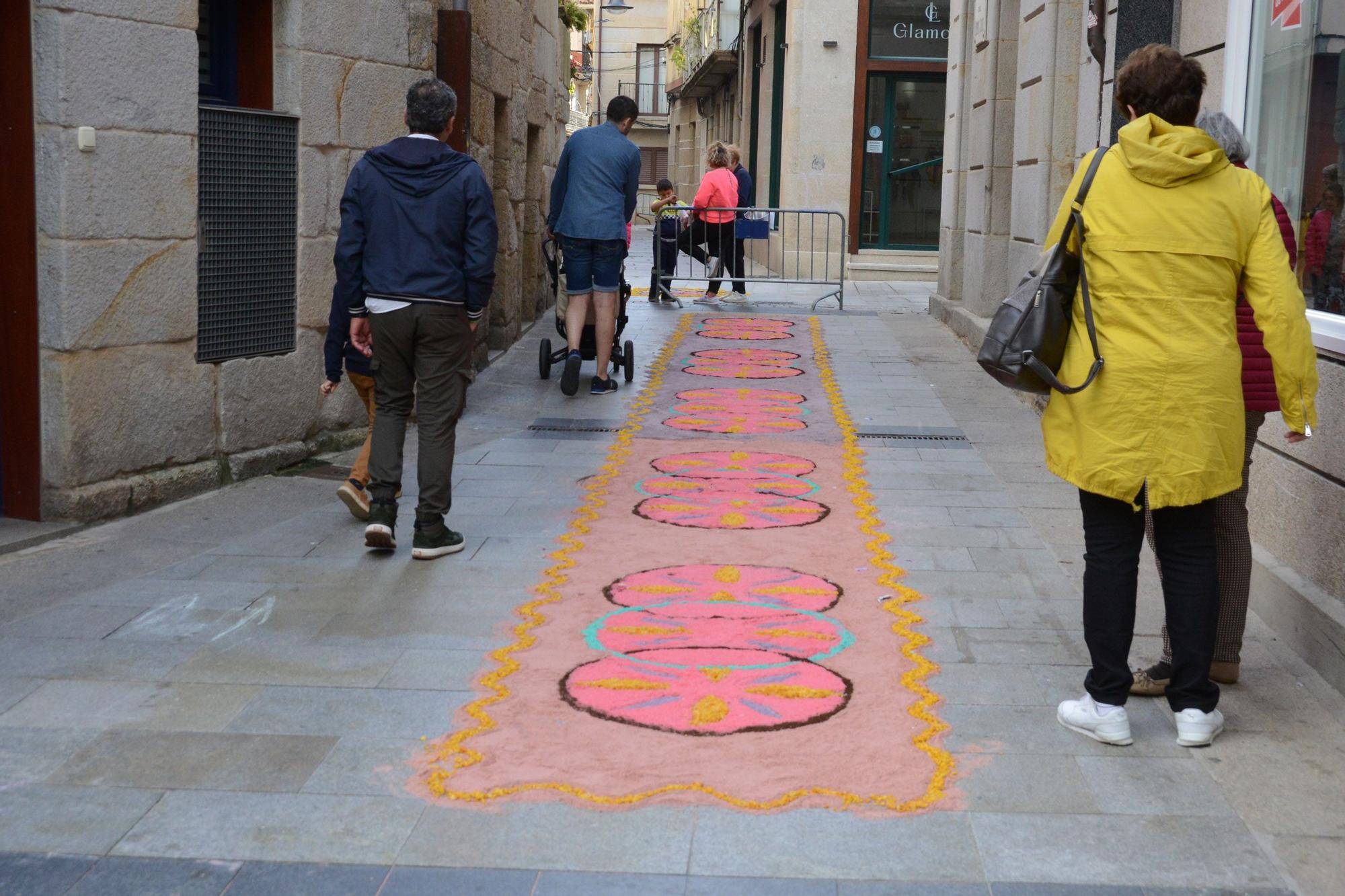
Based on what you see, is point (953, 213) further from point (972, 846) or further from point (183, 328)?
point (972, 846)

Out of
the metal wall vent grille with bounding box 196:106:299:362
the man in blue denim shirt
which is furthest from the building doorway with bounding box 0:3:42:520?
the man in blue denim shirt

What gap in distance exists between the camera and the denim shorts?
10148 mm

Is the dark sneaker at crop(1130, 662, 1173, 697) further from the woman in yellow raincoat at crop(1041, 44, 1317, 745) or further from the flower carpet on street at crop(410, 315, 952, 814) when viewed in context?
the flower carpet on street at crop(410, 315, 952, 814)

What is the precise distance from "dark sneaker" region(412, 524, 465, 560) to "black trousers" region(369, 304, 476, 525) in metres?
0.03

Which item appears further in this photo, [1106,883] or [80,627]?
[80,627]

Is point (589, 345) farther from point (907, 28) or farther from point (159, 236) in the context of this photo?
point (907, 28)

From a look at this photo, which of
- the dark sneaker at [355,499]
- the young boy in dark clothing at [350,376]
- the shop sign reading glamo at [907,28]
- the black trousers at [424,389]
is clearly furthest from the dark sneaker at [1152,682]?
the shop sign reading glamo at [907,28]

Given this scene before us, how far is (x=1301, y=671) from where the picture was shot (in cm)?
488

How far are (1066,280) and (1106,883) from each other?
1.65m

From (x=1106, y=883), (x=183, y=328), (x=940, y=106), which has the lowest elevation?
(x=1106, y=883)

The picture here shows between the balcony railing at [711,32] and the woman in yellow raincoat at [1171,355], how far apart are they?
27.5 meters

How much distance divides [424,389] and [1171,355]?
3080 millimetres

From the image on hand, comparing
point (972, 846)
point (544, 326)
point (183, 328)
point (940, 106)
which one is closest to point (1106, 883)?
point (972, 846)

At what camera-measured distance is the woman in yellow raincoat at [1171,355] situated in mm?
4035
